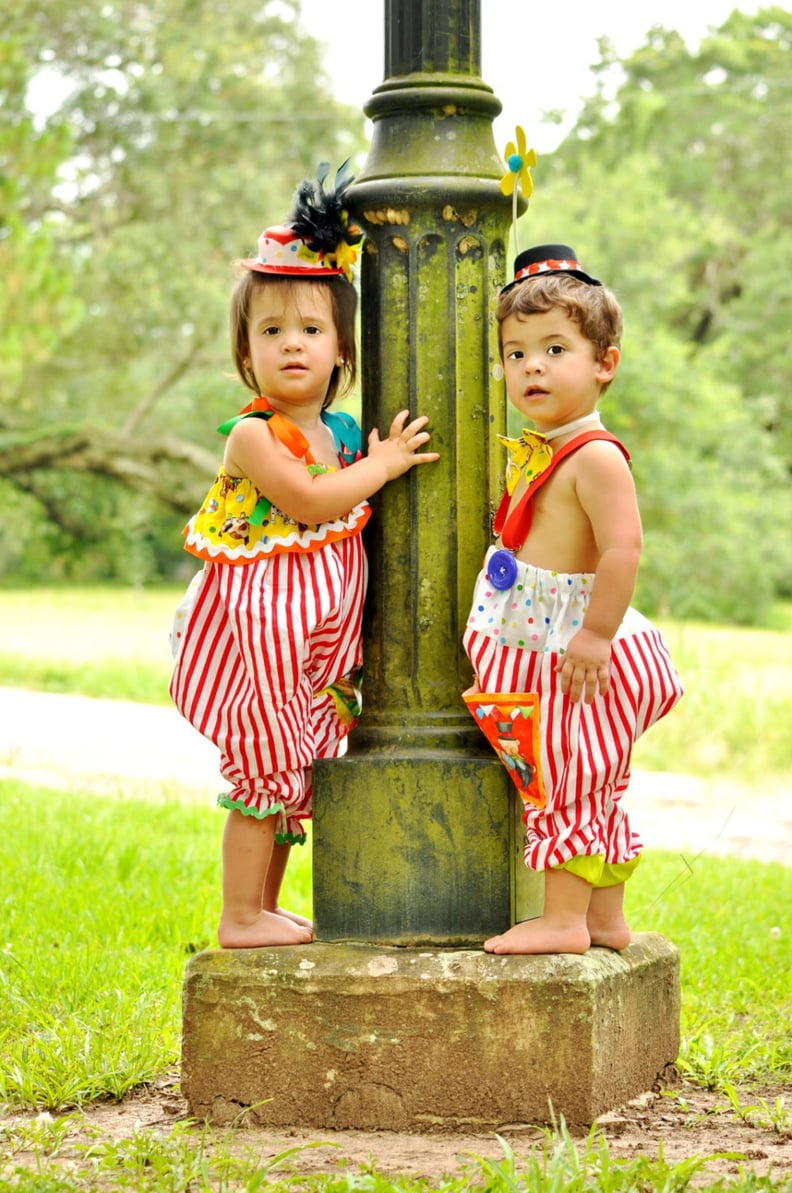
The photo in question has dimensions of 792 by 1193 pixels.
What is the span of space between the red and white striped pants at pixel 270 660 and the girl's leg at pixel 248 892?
1.5 inches

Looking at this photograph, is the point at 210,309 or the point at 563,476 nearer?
the point at 563,476

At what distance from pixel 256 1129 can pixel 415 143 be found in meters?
1.79

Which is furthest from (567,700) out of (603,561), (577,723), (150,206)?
(150,206)

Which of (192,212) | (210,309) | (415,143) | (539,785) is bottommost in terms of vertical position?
(539,785)

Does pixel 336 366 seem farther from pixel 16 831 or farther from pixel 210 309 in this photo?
pixel 210 309

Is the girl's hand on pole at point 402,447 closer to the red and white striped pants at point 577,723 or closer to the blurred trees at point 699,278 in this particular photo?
the red and white striped pants at point 577,723

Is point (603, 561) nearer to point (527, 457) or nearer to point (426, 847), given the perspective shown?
point (527, 457)

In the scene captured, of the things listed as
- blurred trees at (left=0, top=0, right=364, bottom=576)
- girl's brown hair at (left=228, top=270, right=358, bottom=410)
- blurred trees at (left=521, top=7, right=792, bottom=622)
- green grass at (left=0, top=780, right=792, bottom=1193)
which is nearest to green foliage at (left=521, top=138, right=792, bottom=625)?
blurred trees at (left=521, top=7, right=792, bottom=622)

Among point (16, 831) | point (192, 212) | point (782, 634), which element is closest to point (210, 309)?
point (192, 212)

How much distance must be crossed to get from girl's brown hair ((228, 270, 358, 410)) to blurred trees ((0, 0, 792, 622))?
9373 millimetres

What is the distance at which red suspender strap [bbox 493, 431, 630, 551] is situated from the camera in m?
2.69

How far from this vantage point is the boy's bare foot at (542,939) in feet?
8.73

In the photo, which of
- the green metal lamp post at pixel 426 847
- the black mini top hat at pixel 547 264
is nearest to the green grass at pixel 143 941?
the green metal lamp post at pixel 426 847

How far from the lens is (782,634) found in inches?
755
